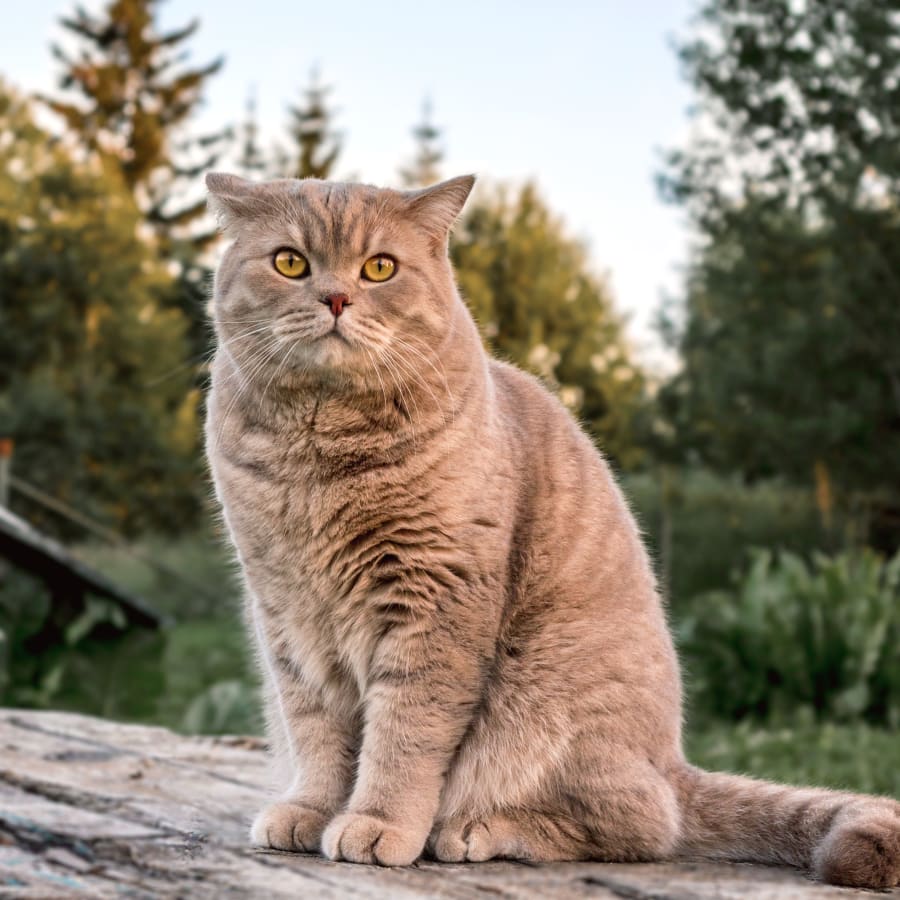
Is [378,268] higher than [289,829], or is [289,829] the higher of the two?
[378,268]

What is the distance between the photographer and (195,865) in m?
2.00

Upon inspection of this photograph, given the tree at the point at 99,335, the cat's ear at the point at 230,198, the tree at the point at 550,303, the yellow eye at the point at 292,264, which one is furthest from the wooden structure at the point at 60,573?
the tree at the point at 99,335

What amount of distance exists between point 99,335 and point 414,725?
16457mm

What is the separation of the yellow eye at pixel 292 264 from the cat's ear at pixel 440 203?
0.87 ft

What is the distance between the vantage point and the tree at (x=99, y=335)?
17.0m

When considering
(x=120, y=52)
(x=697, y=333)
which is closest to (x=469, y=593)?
(x=697, y=333)

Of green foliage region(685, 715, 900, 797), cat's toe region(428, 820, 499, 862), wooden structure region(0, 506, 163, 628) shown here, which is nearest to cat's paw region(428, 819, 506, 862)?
cat's toe region(428, 820, 499, 862)

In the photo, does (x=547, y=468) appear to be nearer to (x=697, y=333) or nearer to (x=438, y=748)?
(x=438, y=748)

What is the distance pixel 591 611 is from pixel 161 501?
15.8 meters

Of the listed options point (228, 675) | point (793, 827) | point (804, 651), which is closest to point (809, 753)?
point (804, 651)

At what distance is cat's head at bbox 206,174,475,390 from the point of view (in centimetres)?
228

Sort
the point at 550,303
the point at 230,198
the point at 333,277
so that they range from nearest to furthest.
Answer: the point at 333,277
the point at 230,198
the point at 550,303

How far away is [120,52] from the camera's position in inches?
970

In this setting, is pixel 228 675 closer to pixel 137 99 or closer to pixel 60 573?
pixel 60 573
